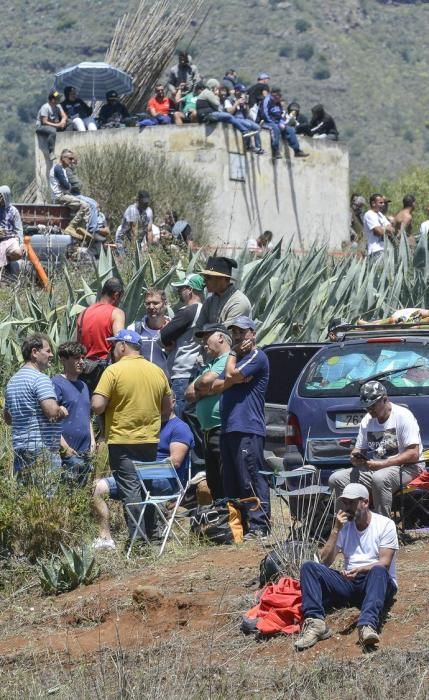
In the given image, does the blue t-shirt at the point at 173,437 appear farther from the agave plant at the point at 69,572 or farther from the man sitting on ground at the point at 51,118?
the man sitting on ground at the point at 51,118

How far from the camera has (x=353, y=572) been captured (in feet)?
28.1

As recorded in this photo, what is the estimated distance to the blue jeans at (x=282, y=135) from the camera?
2709cm

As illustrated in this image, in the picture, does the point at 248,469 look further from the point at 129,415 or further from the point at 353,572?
the point at 353,572

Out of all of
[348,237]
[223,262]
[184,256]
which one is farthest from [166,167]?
[223,262]

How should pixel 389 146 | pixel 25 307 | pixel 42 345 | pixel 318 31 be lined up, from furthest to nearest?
pixel 318 31 → pixel 389 146 → pixel 25 307 → pixel 42 345

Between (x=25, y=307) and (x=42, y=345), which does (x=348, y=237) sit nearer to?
(x=25, y=307)

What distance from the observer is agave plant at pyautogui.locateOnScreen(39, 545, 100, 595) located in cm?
1017

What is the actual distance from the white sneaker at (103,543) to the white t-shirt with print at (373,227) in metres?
8.65

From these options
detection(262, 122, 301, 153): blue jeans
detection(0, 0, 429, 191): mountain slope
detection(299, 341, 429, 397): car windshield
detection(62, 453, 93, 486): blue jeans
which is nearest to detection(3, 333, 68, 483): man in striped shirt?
detection(62, 453, 93, 486): blue jeans

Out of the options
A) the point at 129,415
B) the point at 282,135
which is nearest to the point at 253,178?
the point at 282,135

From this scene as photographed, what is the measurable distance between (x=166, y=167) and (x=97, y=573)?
16250 mm

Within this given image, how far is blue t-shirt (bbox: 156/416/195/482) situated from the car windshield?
0.95 m

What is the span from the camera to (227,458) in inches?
425

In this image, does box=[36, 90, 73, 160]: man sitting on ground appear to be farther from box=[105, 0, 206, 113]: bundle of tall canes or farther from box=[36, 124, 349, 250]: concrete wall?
box=[105, 0, 206, 113]: bundle of tall canes
